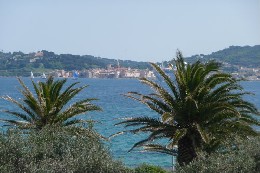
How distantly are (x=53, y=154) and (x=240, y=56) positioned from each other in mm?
170285

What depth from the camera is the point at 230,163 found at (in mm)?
11594

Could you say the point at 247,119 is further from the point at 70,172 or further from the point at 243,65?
the point at 243,65

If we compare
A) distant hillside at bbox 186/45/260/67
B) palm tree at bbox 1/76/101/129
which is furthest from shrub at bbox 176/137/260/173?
distant hillside at bbox 186/45/260/67

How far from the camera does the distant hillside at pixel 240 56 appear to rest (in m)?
169

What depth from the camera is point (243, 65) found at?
16662 centimetres

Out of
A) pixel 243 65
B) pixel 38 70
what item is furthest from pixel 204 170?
pixel 38 70

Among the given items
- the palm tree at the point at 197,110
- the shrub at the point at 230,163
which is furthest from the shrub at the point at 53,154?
the palm tree at the point at 197,110

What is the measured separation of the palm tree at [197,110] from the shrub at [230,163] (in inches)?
121

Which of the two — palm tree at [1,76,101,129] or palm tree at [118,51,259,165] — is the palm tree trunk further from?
palm tree at [1,76,101,129]

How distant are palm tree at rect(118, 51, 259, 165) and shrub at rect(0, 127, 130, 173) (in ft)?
13.8

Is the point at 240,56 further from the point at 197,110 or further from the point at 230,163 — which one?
the point at 230,163

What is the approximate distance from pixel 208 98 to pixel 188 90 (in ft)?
2.50

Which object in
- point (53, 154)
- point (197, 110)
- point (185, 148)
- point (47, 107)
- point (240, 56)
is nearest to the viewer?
point (53, 154)

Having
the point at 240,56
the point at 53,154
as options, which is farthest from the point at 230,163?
the point at 240,56
